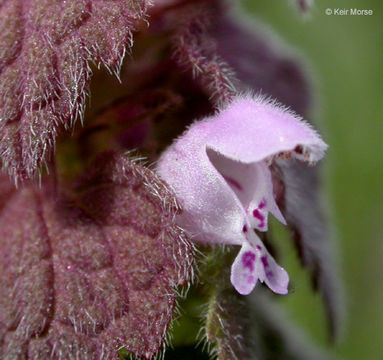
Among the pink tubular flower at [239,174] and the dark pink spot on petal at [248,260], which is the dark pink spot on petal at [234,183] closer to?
the pink tubular flower at [239,174]

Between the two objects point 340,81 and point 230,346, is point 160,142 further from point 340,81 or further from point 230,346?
point 340,81

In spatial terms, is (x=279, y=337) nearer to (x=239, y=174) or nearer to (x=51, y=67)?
(x=239, y=174)

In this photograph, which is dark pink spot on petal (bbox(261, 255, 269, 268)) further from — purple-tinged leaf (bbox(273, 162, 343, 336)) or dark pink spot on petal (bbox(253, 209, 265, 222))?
purple-tinged leaf (bbox(273, 162, 343, 336))

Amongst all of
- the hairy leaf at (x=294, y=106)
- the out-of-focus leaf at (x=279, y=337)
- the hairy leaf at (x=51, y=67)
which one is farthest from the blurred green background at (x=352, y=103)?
the hairy leaf at (x=51, y=67)

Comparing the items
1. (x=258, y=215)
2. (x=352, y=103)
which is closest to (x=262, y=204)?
(x=258, y=215)

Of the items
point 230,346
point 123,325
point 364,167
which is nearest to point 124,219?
point 123,325

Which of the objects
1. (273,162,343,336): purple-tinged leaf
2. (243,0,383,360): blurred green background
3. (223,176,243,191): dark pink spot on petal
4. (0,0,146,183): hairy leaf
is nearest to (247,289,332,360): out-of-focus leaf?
(273,162,343,336): purple-tinged leaf

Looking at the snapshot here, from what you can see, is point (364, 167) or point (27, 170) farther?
point (364, 167)
